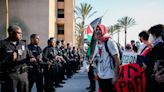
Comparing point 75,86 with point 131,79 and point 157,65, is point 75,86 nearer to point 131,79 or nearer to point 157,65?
point 131,79

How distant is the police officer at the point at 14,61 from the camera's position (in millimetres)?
6832

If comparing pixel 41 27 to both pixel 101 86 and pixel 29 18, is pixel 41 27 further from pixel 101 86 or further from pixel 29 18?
pixel 101 86

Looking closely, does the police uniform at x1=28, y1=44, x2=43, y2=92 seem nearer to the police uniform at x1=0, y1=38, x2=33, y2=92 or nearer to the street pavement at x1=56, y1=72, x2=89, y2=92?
the police uniform at x1=0, y1=38, x2=33, y2=92

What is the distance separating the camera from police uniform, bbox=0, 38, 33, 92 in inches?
269

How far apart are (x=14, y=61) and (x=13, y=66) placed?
0.31ft

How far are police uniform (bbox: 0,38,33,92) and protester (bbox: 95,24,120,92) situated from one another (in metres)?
1.36

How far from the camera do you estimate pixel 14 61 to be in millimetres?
6816

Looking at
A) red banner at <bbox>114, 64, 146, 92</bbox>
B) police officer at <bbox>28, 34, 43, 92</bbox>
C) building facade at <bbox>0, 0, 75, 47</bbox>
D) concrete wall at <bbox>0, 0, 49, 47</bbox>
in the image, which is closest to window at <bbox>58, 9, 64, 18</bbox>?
building facade at <bbox>0, 0, 75, 47</bbox>

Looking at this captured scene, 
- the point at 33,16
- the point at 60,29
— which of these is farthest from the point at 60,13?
the point at 33,16

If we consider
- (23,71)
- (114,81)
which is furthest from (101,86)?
(23,71)

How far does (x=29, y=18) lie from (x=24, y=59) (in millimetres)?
36771

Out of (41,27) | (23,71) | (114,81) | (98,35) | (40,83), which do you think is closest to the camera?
(114,81)

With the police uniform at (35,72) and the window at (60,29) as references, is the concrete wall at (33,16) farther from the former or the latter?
the police uniform at (35,72)

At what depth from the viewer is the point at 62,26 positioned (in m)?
56.4
